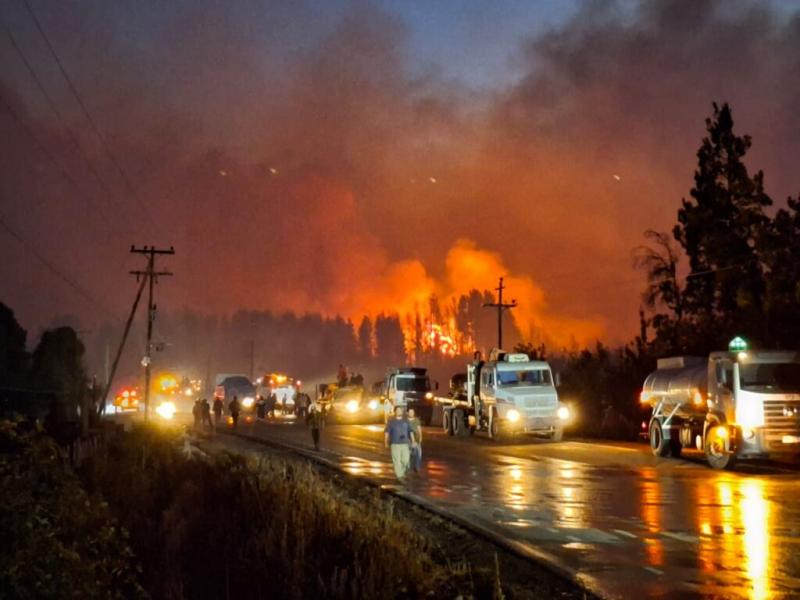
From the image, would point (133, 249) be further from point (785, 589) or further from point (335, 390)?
point (785, 589)

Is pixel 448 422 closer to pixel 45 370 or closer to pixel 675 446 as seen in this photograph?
pixel 675 446

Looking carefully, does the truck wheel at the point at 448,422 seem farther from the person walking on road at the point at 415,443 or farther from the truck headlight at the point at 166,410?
the truck headlight at the point at 166,410

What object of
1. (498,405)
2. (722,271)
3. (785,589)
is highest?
(722,271)

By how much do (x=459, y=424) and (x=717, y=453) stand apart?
1613 cm

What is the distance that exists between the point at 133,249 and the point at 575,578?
193 ft

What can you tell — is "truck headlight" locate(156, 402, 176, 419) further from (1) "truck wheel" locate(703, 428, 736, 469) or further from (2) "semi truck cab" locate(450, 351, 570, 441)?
(1) "truck wheel" locate(703, 428, 736, 469)

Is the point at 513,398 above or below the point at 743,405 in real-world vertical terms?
above

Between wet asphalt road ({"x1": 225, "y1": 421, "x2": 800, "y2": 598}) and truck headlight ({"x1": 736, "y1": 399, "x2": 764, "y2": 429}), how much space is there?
1234 mm

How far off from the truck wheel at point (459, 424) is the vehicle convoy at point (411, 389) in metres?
9.70

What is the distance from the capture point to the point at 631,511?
17.4 meters

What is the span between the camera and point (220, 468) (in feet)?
69.6

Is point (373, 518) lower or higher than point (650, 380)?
lower

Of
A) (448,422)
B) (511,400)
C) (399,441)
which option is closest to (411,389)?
(448,422)

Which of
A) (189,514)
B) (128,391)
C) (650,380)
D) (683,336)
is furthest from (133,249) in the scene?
(189,514)
